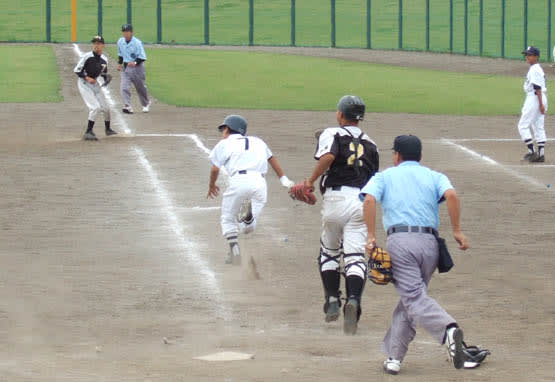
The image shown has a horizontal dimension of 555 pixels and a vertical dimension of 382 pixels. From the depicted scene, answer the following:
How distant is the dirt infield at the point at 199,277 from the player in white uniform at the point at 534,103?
0.37 meters

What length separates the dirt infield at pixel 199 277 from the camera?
330 inches

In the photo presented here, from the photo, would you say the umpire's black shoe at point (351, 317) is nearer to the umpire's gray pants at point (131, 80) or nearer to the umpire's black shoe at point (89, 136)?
the umpire's black shoe at point (89, 136)

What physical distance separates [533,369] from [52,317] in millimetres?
4169

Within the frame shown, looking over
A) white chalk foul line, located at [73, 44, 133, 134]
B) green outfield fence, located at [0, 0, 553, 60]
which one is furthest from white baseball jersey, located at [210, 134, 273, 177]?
green outfield fence, located at [0, 0, 553, 60]

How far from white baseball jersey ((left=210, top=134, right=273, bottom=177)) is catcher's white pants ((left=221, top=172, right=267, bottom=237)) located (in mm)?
77

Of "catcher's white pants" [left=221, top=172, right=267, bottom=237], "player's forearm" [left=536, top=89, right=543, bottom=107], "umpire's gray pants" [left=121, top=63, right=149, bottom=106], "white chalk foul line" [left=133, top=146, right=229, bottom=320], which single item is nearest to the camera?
"white chalk foul line" [left=133, top=146, right=229, bottom=320]

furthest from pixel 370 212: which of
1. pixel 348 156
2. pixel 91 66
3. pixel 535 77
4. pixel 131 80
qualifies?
pixel 131 80

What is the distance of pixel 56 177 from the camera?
18.4 metres

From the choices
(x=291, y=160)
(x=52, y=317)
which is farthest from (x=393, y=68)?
(x=52, y=317)

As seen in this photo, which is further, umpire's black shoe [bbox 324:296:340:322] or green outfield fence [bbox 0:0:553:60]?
green outfield fence [bbox 0:0:553:60]

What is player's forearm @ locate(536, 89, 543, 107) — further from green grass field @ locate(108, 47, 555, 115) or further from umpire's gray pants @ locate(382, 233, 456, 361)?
umpire's gray pants @ locate(382, 233, 456, 361)

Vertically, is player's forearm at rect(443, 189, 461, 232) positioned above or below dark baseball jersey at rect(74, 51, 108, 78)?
below

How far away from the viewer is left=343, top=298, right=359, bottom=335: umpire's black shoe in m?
9.20

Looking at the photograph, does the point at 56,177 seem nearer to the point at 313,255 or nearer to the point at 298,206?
the point at 298,206
